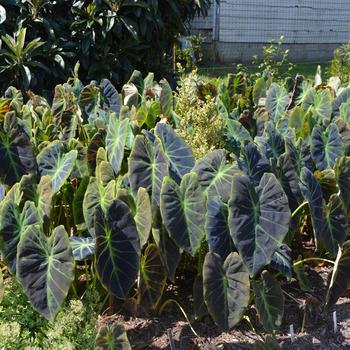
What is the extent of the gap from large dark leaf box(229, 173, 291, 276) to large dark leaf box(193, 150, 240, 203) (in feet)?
0.60

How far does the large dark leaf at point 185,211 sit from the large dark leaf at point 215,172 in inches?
6.3

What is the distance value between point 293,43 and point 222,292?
13.0 m

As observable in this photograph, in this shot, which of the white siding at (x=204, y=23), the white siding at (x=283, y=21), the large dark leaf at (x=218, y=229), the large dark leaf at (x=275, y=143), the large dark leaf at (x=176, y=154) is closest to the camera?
the large dark leaf at (x=218, y=229)

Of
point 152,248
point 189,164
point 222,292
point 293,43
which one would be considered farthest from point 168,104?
point 293,43

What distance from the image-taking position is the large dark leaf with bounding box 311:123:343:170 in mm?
2766

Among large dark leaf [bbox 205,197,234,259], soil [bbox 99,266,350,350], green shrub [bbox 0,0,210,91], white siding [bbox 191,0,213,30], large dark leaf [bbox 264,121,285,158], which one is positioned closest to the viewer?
large dark leaf [bbox 205,197,234,259]

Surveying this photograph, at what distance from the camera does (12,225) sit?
6.86 ft

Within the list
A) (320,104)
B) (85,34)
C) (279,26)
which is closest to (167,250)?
(320,104)

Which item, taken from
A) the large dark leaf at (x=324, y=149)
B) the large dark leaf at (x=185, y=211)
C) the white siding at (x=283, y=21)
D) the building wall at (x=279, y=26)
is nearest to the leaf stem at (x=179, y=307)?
the large dark leaf at (x=185, y=211)

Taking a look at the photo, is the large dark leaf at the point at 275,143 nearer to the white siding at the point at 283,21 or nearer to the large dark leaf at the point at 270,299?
the large dark leaf at the point at 270,299

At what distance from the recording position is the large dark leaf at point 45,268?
6.17 ft

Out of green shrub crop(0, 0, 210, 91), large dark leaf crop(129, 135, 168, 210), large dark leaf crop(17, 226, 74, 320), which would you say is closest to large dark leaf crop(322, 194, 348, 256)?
large dark leaf crop(129, 135, 168, 210)

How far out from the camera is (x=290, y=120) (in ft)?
10.4

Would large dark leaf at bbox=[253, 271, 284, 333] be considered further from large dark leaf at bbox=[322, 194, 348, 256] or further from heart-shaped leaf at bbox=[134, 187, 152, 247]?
heart-shaped leaf at bbox=[134, 187, 152, 247]
